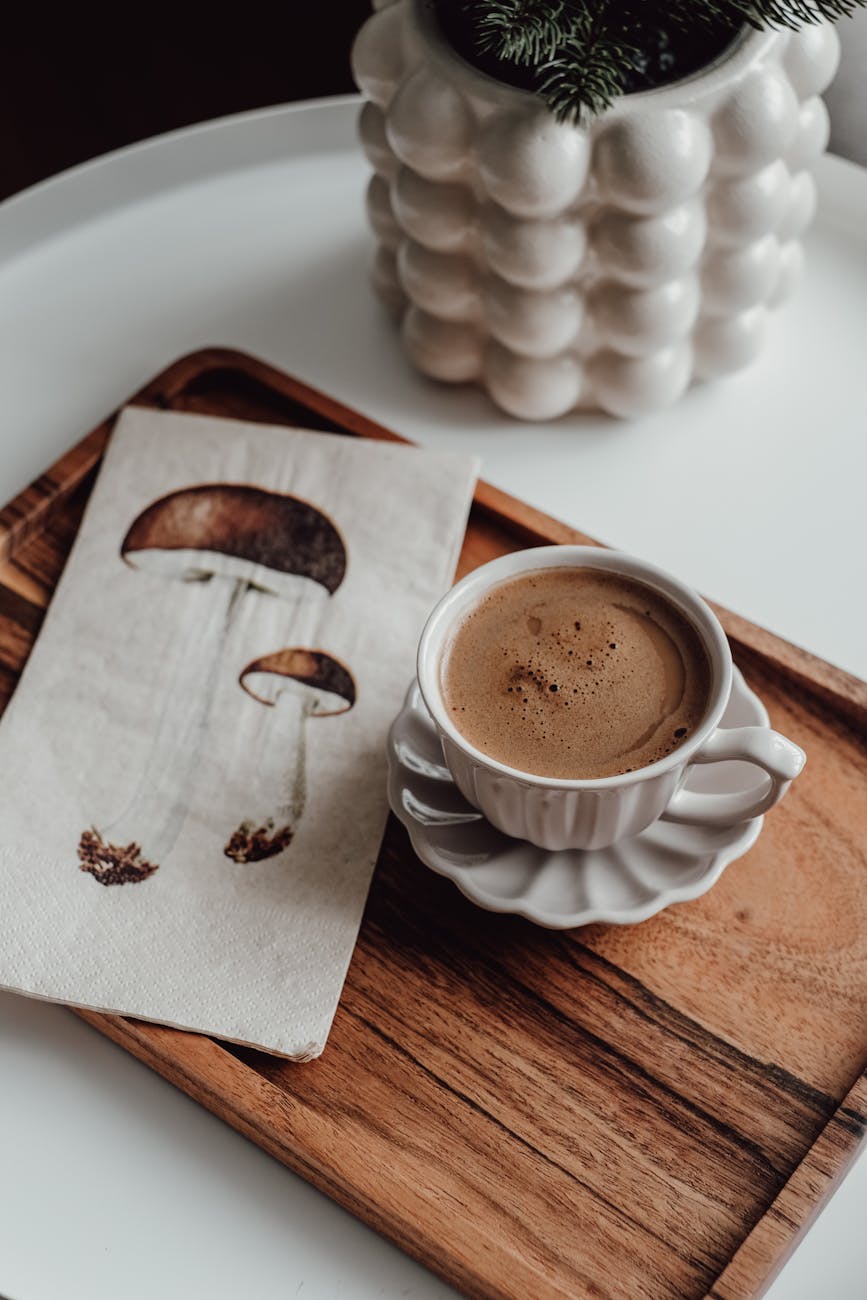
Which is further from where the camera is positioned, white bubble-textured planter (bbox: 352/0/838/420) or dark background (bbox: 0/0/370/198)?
dark background (bbox: 0/0/370/198)

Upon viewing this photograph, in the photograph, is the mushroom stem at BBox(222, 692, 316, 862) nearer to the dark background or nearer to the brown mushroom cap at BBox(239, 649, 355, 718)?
the brown mushroom cap at BBox(239, 649, 355, 718)

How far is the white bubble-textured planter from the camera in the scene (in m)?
0.67

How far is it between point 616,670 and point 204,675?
0.74 feet

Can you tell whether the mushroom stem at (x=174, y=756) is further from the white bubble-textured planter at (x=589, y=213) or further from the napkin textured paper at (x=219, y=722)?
the white bubble-textured planter at (x=589, y=213)

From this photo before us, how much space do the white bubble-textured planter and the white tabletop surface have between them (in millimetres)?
43

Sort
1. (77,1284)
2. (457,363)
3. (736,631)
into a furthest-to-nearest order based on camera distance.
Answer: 1. (457,363)
2. (736,631)
3. (77,1284)

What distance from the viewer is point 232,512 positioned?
748mm

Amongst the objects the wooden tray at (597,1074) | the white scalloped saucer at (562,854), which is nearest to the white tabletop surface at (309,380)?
the wooden tray at (597,1074)

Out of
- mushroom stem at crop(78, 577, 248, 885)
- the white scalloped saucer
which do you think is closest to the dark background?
mushroom stem at crop(78, 577, 248, 885)

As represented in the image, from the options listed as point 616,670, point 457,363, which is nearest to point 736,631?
point 616,670

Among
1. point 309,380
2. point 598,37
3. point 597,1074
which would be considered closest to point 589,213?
point 598,37

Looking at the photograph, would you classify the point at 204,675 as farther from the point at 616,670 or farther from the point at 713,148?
the point at 713,148

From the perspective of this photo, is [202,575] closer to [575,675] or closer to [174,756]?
[174,756]

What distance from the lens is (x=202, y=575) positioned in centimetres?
73
